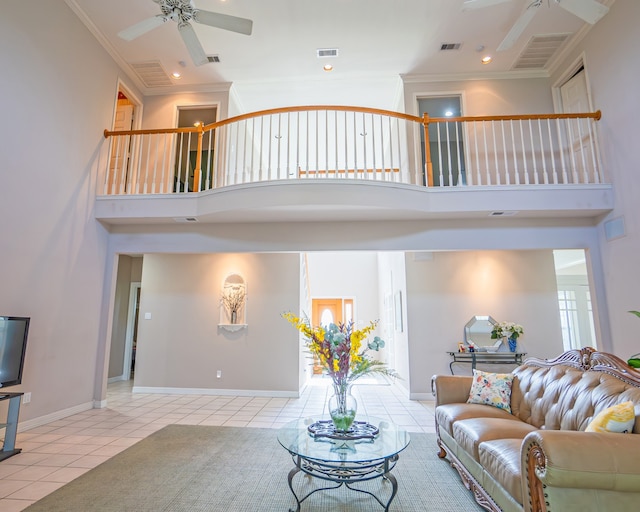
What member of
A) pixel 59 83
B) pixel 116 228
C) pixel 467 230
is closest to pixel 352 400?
pixel 467 230

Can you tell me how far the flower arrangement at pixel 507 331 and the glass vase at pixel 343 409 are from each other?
399cm

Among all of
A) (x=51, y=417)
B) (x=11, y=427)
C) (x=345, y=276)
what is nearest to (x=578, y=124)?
(x=345, y=276)

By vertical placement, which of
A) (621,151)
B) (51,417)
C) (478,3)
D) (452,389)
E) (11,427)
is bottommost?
Result: (51,417)

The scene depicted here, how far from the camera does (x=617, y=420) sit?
1785 mm

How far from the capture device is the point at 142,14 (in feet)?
16.1

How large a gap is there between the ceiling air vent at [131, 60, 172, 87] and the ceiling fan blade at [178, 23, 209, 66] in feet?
6.85

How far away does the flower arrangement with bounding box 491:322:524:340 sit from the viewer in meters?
5.73

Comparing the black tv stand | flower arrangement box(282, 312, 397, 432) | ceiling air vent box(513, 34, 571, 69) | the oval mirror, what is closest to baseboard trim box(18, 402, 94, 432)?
the black tv stand

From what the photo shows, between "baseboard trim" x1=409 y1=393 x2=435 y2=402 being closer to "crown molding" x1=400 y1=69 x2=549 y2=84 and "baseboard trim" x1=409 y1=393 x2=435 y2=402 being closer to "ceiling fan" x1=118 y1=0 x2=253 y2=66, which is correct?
"crown molding" x1=400 y1=69 x2=549 y2=84

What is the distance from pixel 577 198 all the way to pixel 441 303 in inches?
97.6

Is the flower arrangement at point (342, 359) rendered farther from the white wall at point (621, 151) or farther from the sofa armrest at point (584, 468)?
the white wall at point (621, 151)

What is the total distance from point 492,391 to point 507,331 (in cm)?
295

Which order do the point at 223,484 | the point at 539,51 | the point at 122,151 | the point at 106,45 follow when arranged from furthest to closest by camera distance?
the point at 122,151 < the point at 539,51 < the point at 106,45 < the point at 223,484

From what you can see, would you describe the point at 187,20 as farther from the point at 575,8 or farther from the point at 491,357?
the point at 491,357
